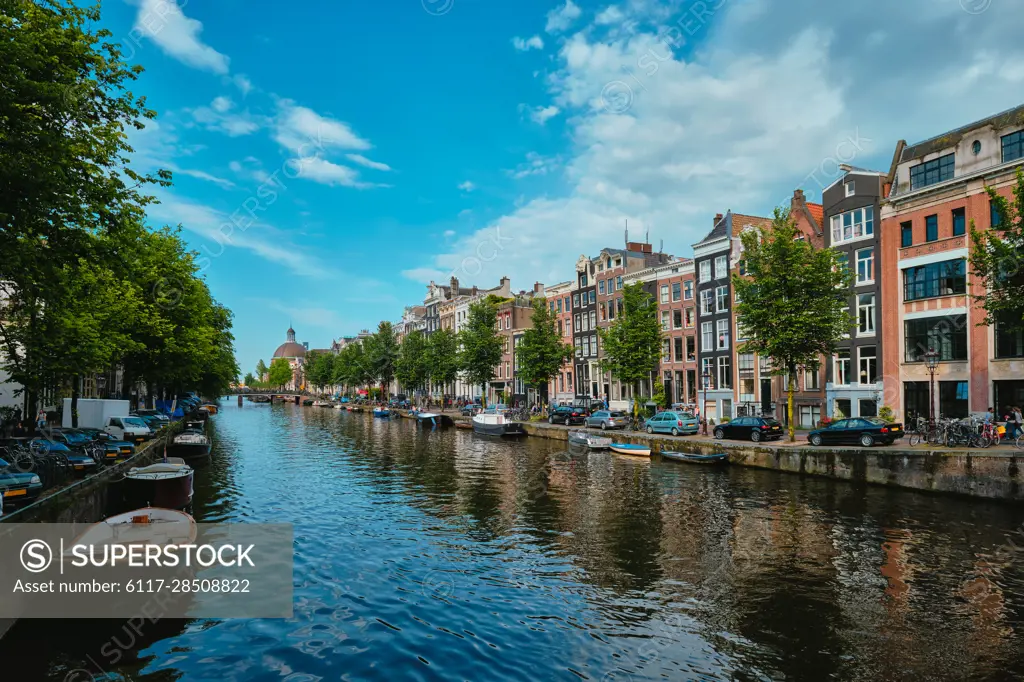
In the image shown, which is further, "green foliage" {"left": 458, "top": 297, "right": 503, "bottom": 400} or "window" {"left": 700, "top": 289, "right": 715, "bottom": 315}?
"green foliage" {"left": 458, "top": 297, "right": 503, "bottom": 400}

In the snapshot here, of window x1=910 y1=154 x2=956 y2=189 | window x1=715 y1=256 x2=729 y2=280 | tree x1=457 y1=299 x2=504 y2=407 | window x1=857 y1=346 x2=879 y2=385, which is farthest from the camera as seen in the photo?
tree x1=457 y1=299 x2=504 y2=407

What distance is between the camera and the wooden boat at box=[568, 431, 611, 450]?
4706 centimetres

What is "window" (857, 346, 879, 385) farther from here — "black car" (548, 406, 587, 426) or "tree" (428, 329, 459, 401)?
"tree" (428, 329, 459, 401)

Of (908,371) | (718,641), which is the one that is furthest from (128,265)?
(908,371)

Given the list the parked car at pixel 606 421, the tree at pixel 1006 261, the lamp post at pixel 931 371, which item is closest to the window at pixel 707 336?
the parked car at pixel 606 421

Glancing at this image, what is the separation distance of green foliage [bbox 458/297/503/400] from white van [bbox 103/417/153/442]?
142 ft

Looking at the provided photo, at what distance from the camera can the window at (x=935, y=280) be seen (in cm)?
3841

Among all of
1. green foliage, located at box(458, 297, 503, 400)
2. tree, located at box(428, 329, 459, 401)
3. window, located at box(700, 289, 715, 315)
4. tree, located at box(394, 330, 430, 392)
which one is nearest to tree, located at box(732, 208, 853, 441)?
window, located at box(700, 289, 715, 315)

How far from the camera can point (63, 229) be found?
15852 millimetres

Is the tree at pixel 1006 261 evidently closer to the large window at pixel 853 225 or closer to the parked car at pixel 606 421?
the large window at pixel 853 225

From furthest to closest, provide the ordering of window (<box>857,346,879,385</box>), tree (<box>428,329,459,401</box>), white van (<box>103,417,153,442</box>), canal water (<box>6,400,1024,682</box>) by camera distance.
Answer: tree (<box>428,329,459,401</box>)
window (<box>857,346,879,385</box>)
white van (<box>103,417,153,442</box>)
canal water (<box>6,400,1024,682</box>)

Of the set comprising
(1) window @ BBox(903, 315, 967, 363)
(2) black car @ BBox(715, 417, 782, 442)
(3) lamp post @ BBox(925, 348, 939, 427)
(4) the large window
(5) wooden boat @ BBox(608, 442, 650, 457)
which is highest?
(4) the large window

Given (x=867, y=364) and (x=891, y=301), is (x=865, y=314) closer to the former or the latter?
(x=891, y=301)

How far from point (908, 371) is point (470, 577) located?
36.6 meters
